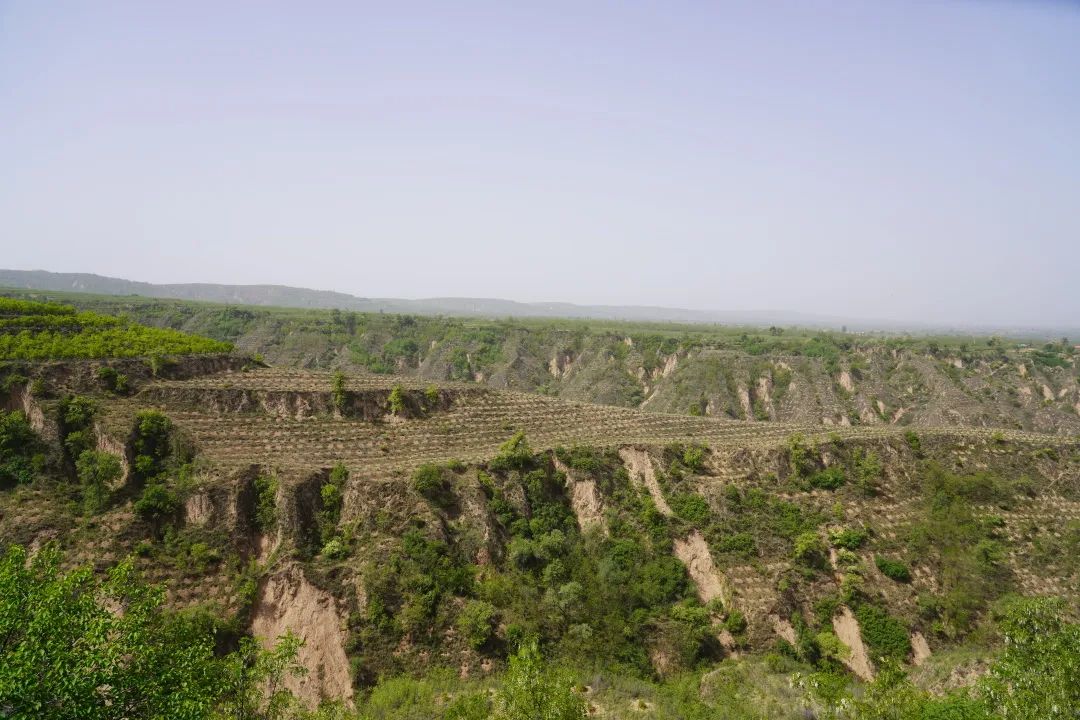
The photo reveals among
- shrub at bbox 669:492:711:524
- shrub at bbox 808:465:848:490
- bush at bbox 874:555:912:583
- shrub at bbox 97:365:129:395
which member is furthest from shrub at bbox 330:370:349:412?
bush at bbox 874:555:912:583

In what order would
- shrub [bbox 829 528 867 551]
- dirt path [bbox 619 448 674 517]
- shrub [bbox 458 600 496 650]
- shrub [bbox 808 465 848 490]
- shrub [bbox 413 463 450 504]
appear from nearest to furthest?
shrub [bbox 458 600 496 650]
shrub [bbox 413 463 450 504]
shrub [bbox 829 528 867 551]
dirt path [bbox 619 448 674 517]
shrub [bbox 808 465 848 490]

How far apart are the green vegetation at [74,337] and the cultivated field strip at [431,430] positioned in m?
5.74

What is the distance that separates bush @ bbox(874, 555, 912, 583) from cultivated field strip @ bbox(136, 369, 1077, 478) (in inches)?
477

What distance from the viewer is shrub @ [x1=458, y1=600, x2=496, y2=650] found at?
103 ft

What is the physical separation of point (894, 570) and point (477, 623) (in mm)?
28623

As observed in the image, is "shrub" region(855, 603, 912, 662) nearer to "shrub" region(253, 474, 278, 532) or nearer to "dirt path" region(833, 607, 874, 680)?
"dirt path" region(833, 607, 874, 680)

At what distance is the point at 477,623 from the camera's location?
1256 inches

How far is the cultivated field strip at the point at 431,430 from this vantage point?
133 ft

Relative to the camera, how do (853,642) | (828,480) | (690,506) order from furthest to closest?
(828,480) → (690,506) → (853,642)

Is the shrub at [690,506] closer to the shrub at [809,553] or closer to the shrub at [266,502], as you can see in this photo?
the shrub at [809,553]

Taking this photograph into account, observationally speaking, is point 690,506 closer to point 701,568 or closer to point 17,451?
point 701,568

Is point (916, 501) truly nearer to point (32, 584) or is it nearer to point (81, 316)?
point (32, 584)

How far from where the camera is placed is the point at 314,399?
4578cm

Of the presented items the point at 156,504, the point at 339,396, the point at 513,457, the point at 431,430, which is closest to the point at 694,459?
the point at 513,457
